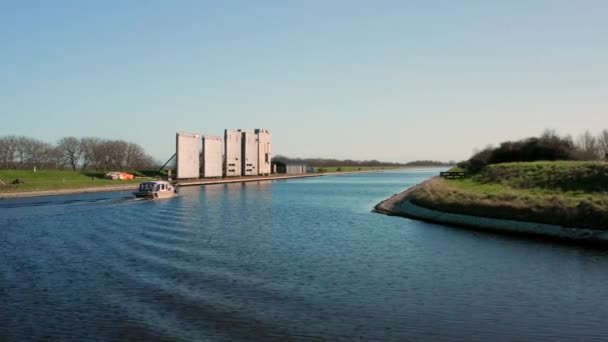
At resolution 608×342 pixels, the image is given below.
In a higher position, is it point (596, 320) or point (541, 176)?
point (541, 176)

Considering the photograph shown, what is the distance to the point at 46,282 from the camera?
20.6 meters

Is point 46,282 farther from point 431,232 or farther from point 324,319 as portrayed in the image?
point 431,232

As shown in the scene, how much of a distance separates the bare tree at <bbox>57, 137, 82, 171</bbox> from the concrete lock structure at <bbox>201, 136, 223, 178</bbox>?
149 ft

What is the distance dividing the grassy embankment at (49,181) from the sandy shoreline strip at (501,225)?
167ft

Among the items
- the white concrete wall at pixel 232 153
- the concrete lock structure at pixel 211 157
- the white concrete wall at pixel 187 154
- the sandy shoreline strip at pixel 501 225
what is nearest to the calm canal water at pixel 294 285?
the sandy shoreline strip at pixel 501 225

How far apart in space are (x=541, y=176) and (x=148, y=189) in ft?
147

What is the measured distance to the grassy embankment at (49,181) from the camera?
75625 millimetres

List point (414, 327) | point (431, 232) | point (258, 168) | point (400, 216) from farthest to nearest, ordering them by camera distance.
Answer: point (258, 168) < point (400, 216) < point (431, 232) < point (414, 327)

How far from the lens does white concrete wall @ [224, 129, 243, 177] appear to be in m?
138

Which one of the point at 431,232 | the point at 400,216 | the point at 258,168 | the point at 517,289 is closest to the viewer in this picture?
the point at 517,289

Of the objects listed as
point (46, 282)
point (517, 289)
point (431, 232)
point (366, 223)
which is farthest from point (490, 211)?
point (46, 282)

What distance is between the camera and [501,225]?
37.2 metres

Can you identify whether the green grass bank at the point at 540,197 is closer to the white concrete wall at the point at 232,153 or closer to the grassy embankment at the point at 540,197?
the grassy embankment at the point at 540,197

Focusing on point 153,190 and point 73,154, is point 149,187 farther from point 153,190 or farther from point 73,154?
point 73,154
